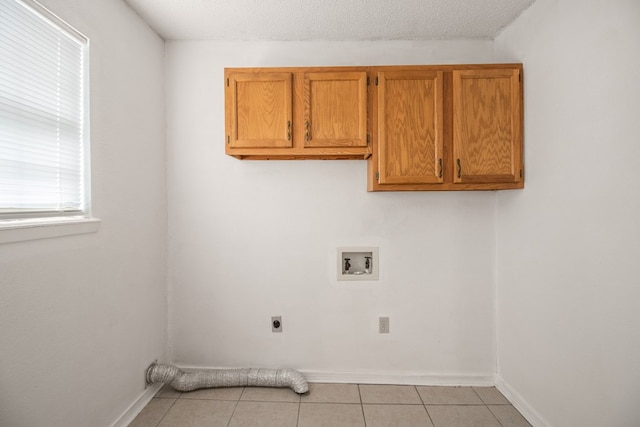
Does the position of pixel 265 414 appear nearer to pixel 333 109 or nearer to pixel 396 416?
pixel 396 416

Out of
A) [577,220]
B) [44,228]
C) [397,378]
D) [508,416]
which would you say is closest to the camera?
[44,228]

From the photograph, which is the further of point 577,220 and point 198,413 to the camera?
point 198,413

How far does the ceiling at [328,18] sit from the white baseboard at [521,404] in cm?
255

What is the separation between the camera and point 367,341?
96.0 inches

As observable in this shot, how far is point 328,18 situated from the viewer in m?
2.12

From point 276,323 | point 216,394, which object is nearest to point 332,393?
point 276,323

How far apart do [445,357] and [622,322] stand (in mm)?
1255

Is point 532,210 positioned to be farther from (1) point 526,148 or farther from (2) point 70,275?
(2) point 70,275

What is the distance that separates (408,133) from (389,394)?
73.0 inches

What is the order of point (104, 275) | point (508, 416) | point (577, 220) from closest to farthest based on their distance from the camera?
point (577, 220), point (104, 275), point (508, 416)

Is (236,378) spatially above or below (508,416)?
above

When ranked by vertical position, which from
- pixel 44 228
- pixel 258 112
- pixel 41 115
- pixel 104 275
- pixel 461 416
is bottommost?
pixel 461 416

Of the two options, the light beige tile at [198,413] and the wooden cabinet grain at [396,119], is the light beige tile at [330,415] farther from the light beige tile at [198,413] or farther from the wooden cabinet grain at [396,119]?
the wooden cabinet grain at [396,119]

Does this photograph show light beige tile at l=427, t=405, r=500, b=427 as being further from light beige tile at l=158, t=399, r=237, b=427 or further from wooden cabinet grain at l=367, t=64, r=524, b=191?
wooden cabinet grain at l=367, t=64, r=524, b=191
